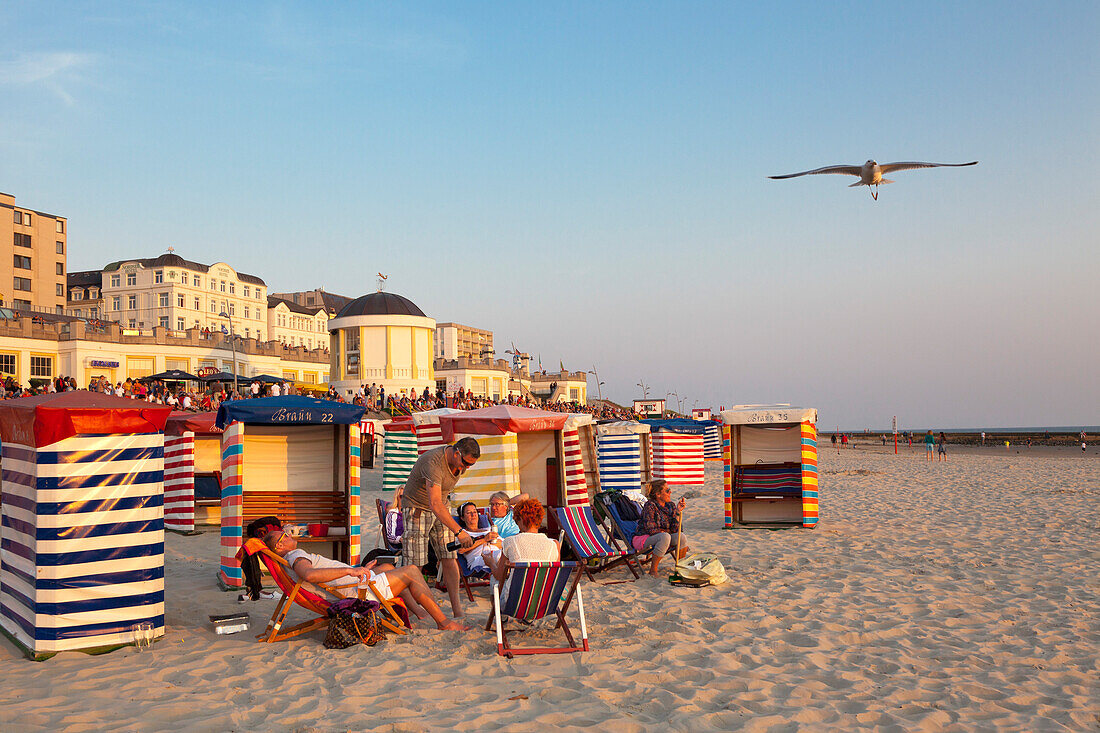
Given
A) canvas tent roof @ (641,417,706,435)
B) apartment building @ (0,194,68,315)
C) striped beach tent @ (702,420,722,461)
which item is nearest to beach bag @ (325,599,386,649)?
canvas tent roof @ (641,417,706,435)

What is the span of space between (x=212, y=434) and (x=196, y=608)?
20.8 ft

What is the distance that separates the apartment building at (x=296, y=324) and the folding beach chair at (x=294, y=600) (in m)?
63.5

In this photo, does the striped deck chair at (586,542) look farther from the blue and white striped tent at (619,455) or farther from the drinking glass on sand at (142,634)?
the blue and white striped tent at (619,455)

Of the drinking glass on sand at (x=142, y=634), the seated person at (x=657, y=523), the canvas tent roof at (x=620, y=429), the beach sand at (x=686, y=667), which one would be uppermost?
the canvas tent roof at (x=620, y=429)

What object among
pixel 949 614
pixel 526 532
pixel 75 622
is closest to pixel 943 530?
pixel 949 614

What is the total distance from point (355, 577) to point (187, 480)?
7493 mm

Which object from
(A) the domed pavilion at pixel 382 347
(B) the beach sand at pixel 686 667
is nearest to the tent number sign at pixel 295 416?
(B) the beach sand at pixel 686 667

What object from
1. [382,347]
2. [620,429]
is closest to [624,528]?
[620,429]

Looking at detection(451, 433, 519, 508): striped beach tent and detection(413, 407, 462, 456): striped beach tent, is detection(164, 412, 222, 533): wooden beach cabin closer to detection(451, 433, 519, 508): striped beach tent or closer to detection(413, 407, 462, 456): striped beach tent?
detection(413, 407, 462, 456): striped beach tent

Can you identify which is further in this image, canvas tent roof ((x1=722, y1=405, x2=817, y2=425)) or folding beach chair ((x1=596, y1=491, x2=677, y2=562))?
canvas tent roof ((x1=722, y1=405, x2=817, y2=425))

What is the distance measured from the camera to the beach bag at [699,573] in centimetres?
759

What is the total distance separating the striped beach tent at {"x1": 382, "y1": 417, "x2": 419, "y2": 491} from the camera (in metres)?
15.4

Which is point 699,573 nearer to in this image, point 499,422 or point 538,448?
point 499,422

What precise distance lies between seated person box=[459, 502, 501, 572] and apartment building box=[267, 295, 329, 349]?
62.4m
